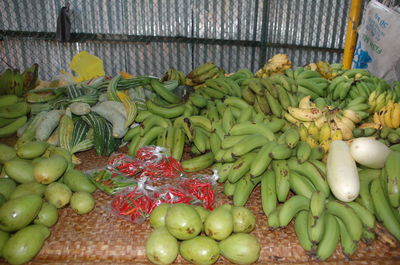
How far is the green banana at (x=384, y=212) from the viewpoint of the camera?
1.55m

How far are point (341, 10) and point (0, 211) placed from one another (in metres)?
6.36

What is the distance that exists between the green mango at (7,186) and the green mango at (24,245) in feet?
1.13

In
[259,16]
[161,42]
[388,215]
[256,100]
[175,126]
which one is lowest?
[388,215]

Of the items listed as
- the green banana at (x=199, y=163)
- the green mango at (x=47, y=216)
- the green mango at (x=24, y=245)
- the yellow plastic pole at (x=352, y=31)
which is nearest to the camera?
the green mango at (x=24, y=245)

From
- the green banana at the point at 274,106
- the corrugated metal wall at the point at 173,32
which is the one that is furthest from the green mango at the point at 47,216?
the corrugated metal wall at the point at 173,32

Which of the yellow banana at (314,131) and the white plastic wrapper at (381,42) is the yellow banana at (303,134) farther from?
the white plastic wrapper at (381,42)

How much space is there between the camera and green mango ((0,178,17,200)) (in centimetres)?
172

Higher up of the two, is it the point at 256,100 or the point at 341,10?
the point at 341,10

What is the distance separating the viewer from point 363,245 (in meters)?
1.58

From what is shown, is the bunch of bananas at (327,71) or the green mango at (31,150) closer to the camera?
the green mango at (31,150)

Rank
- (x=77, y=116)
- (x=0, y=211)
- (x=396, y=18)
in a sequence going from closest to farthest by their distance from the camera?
(x=0, y=211) < (x=77, y=116) < (x=396, y=18)

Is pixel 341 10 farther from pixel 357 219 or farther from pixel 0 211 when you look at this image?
pixel 0 211

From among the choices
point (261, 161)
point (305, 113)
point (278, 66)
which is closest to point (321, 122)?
point (305, 113)

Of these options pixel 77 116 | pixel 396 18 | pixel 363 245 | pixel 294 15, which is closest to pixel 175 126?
pixel 77 116
